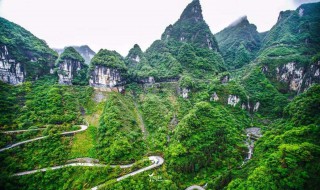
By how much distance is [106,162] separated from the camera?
173 ft

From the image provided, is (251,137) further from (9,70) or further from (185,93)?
(9,70)

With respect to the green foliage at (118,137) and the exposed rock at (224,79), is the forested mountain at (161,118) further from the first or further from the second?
the exposed rock at (224,79)

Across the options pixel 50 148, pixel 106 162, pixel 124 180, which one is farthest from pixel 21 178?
pixel 124 180

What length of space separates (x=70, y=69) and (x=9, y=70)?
96.0 feet

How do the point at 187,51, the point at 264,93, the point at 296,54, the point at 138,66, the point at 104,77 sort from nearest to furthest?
the point at 264,93 → the point at 104,77 → the point at 296,54 → the point at 138,66 → the point at 187,51

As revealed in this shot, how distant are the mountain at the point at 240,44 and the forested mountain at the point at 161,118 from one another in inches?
139

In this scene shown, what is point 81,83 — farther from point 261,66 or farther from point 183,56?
point 261,66

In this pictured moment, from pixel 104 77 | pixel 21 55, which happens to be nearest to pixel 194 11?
pixel 104 77

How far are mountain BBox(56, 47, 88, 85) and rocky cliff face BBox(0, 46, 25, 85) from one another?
18876 mm

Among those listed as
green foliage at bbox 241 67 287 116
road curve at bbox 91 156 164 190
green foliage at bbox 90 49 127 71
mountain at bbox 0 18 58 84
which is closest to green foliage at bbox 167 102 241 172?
road curve at bbox 91 156 164 190

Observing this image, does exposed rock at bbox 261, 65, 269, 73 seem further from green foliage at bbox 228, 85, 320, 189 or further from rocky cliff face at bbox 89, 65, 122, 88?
rocky cliff face at bbox 89, 65, 122, 88

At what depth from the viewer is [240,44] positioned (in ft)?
486

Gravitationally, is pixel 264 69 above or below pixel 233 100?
above

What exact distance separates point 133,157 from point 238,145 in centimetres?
3873
